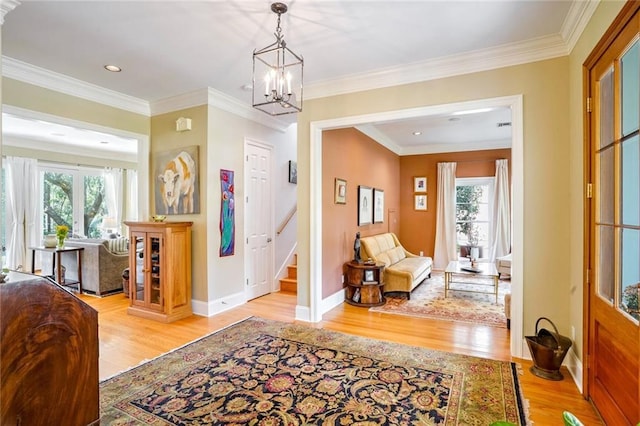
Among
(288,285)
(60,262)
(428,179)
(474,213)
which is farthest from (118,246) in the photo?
(474,213)

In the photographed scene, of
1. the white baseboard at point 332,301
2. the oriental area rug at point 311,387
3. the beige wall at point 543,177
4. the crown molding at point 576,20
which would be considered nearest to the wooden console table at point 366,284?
the white baseboard at point 332,301

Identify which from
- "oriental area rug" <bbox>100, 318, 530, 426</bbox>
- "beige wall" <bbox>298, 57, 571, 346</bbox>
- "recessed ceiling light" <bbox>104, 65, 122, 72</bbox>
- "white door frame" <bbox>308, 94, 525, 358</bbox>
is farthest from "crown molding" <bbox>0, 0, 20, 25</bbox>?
"beige wall" <bbox>298, 57, 571, 346</bbox>

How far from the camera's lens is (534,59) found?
116 inches

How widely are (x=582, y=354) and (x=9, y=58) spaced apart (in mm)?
5610

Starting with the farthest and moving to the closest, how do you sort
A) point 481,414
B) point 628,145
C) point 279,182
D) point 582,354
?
point 279,182, point 582,354, point 481,414, point 628,145

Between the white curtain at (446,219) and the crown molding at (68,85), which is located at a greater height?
the crown molding at (68,85)

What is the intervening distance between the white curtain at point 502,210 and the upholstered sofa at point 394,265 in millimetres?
1994

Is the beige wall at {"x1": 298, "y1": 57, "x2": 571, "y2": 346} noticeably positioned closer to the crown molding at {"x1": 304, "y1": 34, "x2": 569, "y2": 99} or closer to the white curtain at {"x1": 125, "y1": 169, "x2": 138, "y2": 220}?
the crown molding at {"x1": 304, "y1": 34, "x2": 569, "y2": 99}

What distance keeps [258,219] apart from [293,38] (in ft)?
9.43

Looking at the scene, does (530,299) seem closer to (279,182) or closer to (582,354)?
(582,354)

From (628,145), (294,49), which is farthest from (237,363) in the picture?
(628,145)

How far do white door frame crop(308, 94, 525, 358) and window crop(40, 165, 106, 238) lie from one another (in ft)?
22.8

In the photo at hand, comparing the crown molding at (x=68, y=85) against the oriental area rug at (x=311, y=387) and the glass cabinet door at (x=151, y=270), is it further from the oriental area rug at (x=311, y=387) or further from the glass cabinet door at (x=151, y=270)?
the oriental area rug at (x=311, y=387)

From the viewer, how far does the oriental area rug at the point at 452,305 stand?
162 inches
